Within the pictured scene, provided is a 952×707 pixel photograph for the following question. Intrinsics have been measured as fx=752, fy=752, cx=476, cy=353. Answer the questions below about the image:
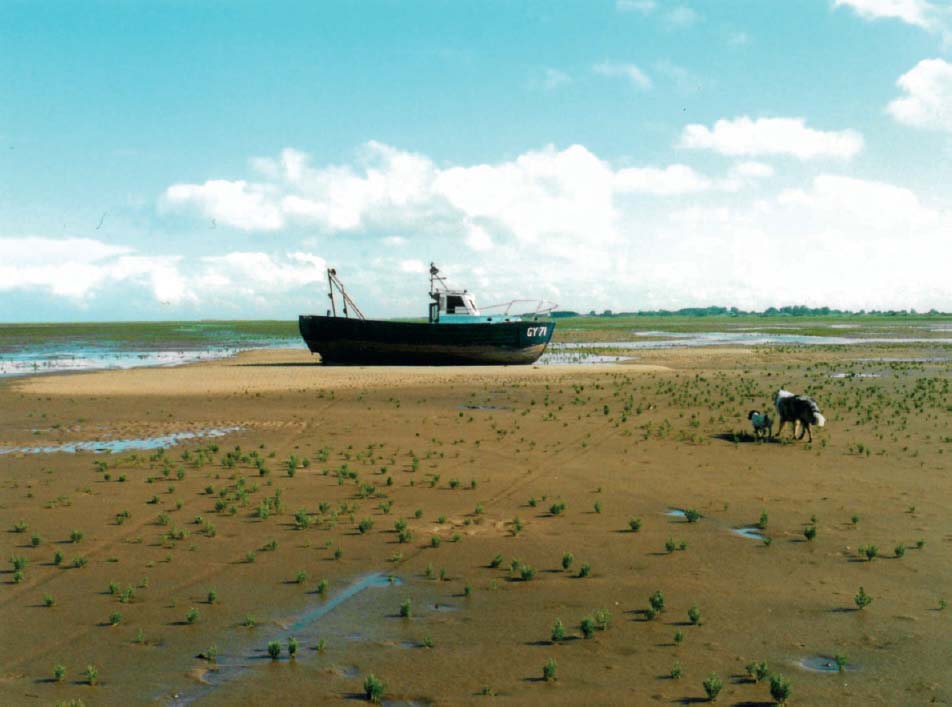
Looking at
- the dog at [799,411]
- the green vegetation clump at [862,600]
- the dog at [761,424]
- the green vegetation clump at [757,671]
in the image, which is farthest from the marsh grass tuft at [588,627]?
the dog at [761,424]

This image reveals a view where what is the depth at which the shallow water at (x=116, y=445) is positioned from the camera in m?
19.8

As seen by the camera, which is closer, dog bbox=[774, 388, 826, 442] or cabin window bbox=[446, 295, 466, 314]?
dog bbox=[774, 388, 826, 442]

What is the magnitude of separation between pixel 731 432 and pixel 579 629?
14.7 meters

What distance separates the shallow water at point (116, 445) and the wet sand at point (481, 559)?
2.21ft

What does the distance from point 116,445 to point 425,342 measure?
28.1 m

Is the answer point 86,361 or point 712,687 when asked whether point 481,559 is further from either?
point 86,361

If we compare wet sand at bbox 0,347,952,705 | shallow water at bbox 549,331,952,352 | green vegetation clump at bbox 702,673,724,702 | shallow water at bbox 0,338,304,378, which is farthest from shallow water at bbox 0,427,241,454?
shallow water at bbox 549,331,952,352

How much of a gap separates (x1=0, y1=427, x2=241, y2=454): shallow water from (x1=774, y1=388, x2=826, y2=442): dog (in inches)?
630

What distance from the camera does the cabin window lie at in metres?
49.7

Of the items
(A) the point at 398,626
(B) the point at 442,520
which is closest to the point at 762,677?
(A) the point at 398,626

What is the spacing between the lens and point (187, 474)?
16750 millimetres

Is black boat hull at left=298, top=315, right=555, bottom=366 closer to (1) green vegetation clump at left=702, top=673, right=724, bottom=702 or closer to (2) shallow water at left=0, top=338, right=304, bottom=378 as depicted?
(2) shallow water at left=0, top=338, right=304, bottom=378

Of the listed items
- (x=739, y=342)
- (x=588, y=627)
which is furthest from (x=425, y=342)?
(x=739, y=342)

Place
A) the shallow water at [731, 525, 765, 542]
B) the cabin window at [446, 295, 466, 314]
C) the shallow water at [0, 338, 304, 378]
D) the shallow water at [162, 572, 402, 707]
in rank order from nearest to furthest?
1. the shallow water at [162, 572, 402, 707]
2. the shallow water at [731, 525, 765, 542]
3. the shallow water at [0, 338, 304, 378]
4. the cabin window at [446, 295, 466, 314]
